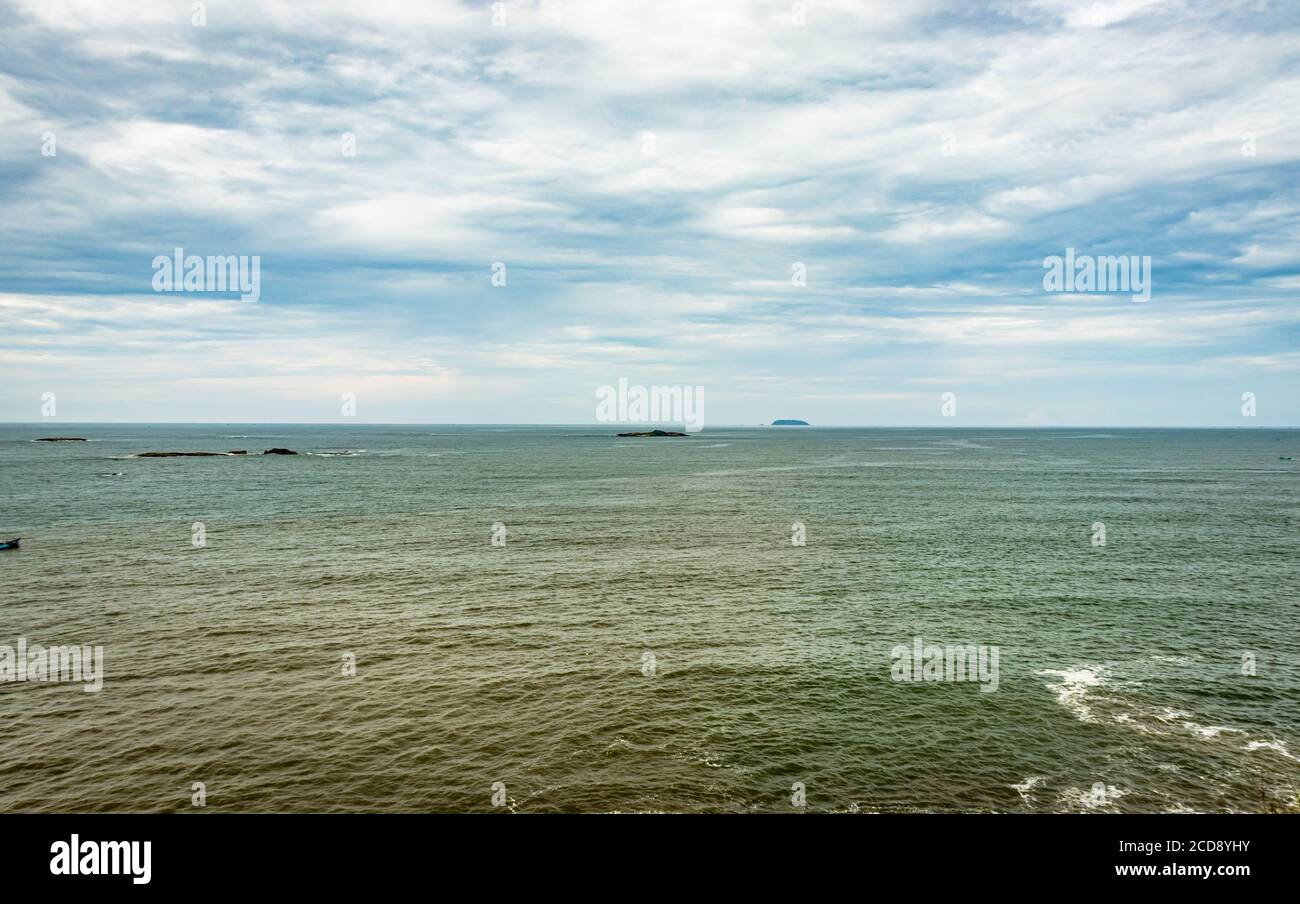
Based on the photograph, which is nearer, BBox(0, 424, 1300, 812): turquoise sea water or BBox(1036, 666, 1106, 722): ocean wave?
BBox(0, 424, 1300, 812): turquoise sea water

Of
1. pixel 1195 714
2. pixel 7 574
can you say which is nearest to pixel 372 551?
pixel 7 574

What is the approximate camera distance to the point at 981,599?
2016 inches

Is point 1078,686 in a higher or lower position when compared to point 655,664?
lower

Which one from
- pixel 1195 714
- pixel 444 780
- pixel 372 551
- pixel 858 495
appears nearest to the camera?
pixel 444 780

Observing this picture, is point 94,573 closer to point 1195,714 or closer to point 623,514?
point 623,514

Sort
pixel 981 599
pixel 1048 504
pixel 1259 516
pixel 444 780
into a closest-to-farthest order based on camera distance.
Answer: pixel 444 780 < pixel 981 599 < pixel 1259 516 < pixel 1048 504

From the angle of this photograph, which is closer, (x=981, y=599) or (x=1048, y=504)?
(x=981, y=599)

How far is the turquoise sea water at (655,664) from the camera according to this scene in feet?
87.7

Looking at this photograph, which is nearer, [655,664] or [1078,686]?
[1078,686]

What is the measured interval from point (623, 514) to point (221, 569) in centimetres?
4613

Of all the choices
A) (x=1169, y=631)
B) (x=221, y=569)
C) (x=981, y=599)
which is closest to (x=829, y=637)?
(x=981, y=599)

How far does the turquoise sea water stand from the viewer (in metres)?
26.7

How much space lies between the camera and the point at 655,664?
3847 cm

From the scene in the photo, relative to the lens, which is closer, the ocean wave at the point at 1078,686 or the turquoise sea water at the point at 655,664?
the turquoise sea water at the point at 655,664
